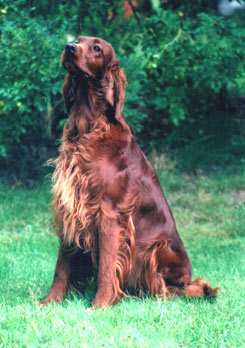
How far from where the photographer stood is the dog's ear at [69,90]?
3.57 meters

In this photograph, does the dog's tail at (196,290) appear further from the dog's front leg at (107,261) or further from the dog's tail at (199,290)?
the dog's front leg at (107,261)

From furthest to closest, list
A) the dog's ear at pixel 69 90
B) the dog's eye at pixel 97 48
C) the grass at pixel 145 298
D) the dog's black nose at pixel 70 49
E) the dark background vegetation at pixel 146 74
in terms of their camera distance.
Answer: the dark background vegetation at pixel 146 74 < the dog's ear at pixel 69 90 < the dog's eye at pixel 97 48 < the dog's black nose at pixel 70 49 < the grass at pixel 145 298

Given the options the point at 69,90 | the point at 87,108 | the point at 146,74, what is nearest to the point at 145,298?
the point at 87,108

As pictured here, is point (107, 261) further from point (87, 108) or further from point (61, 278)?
point (87, 108)

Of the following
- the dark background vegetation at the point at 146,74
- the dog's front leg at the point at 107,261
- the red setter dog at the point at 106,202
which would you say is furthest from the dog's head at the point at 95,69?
the dark background vegetation at the point at 146,74

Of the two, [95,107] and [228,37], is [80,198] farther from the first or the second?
[228,37]

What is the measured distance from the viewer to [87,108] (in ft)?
11.5

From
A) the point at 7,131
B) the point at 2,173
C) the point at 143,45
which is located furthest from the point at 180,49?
the point at 2,173

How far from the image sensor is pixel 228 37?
6.68m

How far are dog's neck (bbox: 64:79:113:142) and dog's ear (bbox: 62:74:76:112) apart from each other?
1.6 inches

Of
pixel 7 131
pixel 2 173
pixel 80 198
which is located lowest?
pixel 2 173

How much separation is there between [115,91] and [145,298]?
1286mm

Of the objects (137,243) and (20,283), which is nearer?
(137,243)

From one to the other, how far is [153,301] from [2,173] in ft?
14.5
